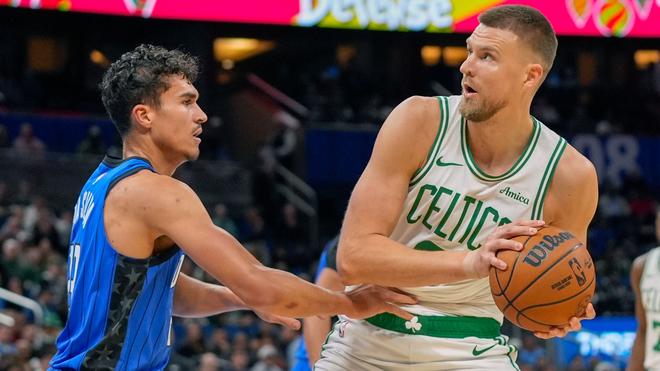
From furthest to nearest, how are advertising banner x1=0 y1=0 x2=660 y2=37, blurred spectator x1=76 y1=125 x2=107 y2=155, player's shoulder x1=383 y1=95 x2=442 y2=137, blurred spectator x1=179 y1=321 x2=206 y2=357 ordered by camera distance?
blurred spectator x1=76 y1=125 x2=107 y2=155, advertising banner x1=0 y1=0 x2=660 y2=37, blurred spectator x1=179 y1=321 x2=206 y2=357, player's shoulder x1=383 y1=95 x2=442 y2=137

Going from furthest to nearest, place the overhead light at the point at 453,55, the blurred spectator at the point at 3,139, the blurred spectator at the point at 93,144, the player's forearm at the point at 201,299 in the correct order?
the overhead light at the point at 453,55 → the blurred spectator at the point at 93,144 → the blurred spectator at the point at 3,139 → the player's forearm at the point at 201,299

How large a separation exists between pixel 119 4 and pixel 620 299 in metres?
8.46

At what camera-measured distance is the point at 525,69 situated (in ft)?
14.0

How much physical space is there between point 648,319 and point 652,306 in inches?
3.2

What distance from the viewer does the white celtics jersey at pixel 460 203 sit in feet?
14.1

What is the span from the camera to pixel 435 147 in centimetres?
433

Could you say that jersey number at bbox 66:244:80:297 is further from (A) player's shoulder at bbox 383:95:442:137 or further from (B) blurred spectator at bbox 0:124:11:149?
(B) blurred spectator at bbox 0:124:11:149

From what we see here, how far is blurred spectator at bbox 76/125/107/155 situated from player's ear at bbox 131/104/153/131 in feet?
42.0

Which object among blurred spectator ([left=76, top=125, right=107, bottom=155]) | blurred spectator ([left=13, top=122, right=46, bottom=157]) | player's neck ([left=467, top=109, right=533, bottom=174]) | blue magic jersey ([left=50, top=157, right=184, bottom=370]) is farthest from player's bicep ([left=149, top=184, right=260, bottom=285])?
blurred spectator ([left=76, top=125, right=107, bottom=155])

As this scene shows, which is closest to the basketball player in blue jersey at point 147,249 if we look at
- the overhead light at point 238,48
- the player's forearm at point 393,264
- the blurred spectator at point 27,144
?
the player's forearm at point 393,264

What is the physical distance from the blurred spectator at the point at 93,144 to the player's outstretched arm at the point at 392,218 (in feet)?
42.4

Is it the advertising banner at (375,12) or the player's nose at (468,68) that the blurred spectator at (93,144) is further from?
the player's nose at (468,68)

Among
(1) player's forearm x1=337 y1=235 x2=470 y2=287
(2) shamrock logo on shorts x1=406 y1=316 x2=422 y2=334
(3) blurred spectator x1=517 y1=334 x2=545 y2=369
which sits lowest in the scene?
(3) blurred spectator x1=517 y1=334 x2=545 y2=369

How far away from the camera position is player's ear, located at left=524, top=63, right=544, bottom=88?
4.29m
